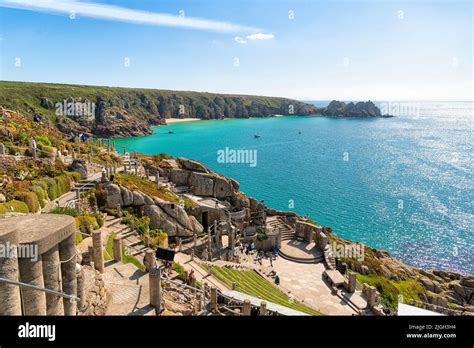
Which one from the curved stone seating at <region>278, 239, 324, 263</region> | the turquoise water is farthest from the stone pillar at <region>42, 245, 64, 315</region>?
the turquoise water

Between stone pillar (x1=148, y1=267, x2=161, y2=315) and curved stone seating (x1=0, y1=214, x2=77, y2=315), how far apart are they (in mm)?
4906

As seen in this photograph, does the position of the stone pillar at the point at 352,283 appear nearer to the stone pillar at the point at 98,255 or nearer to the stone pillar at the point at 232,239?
the stone pillar at the point at 232,239

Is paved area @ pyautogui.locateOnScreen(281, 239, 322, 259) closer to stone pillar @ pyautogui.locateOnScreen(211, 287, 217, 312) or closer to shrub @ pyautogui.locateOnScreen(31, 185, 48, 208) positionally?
stone pillar @ pyautogui.locateOnScreen(211, 287, 217, 312)

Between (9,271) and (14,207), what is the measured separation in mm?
15636

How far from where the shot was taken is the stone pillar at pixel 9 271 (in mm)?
6664

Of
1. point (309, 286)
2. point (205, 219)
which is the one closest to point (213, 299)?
point (309, 286)

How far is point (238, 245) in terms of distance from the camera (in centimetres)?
3788

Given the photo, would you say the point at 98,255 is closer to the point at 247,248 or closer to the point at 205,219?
the point at 205,219

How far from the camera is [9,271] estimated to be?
683 cm

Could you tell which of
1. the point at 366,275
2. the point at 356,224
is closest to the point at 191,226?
the point at 366,275

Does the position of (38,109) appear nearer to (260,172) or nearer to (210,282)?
(260,172)

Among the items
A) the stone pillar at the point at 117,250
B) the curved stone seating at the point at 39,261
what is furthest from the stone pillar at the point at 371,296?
the curved stone seating at the point at 39,261

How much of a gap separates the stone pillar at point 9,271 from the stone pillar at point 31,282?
0.94 feet
